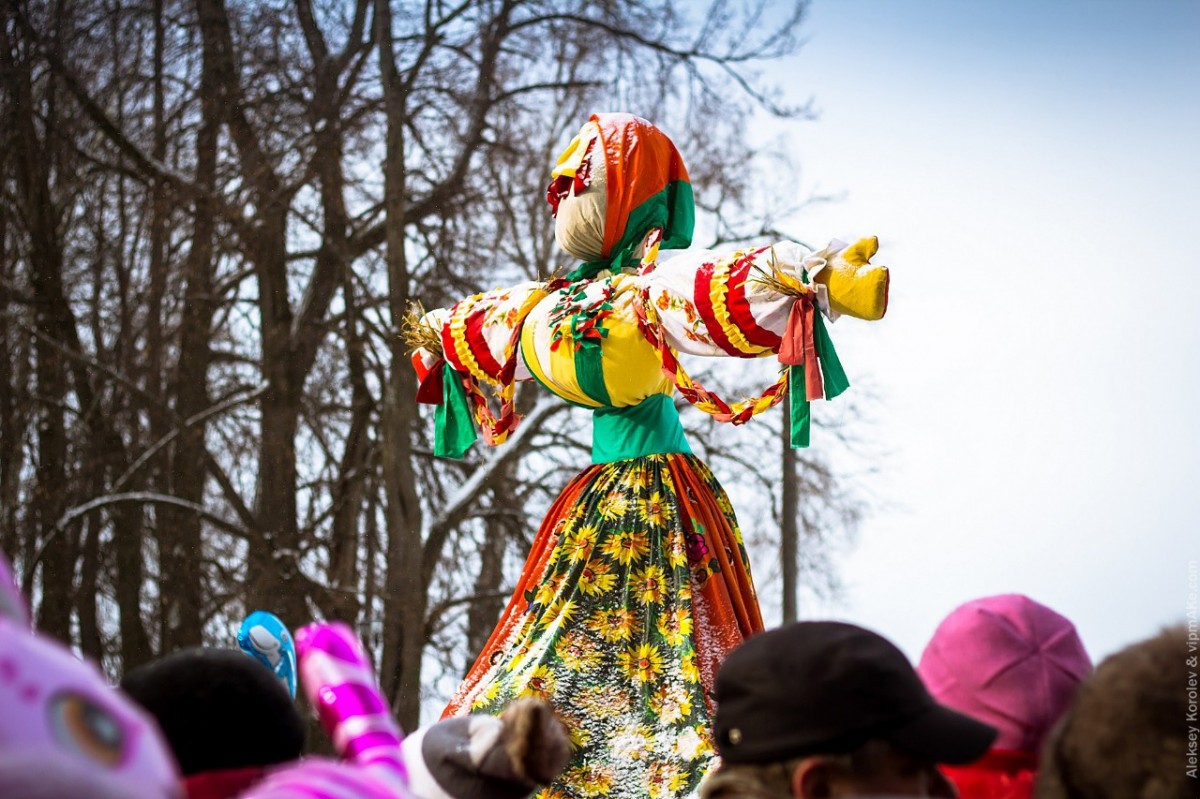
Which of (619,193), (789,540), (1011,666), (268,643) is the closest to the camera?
(1011,666)

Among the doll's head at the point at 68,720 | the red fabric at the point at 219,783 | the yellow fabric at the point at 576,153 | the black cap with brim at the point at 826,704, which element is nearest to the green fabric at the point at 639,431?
the yellow fabric at the point at 576,153

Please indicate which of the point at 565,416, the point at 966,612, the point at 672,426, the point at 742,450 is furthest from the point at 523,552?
the point at 966,612

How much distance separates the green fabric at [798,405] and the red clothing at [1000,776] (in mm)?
1168

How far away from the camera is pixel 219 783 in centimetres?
118

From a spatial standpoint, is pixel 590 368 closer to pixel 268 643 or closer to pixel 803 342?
pixel 803 342

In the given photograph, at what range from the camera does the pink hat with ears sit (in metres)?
1.53

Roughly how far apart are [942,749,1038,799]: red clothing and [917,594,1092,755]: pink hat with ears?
15 millimetres

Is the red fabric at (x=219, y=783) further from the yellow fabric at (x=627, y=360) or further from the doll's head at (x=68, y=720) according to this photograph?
the yellow fabric at (x=627, y=360)

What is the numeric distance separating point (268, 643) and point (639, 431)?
94 centimetres

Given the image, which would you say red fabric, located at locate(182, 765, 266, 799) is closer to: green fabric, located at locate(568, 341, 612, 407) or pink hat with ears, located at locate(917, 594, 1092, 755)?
pink hat with ears, located at locate(917, 594, 1092, 755)

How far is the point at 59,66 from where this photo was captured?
726cm

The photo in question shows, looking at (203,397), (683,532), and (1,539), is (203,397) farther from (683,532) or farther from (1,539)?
(683,532)

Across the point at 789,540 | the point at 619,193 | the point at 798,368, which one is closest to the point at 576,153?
the point at 619,193

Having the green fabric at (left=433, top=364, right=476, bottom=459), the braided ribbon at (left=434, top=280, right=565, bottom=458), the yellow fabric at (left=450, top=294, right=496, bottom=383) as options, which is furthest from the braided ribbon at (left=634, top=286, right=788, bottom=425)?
the green fabric at (left=433, top=364, right=476, bottom=459)
